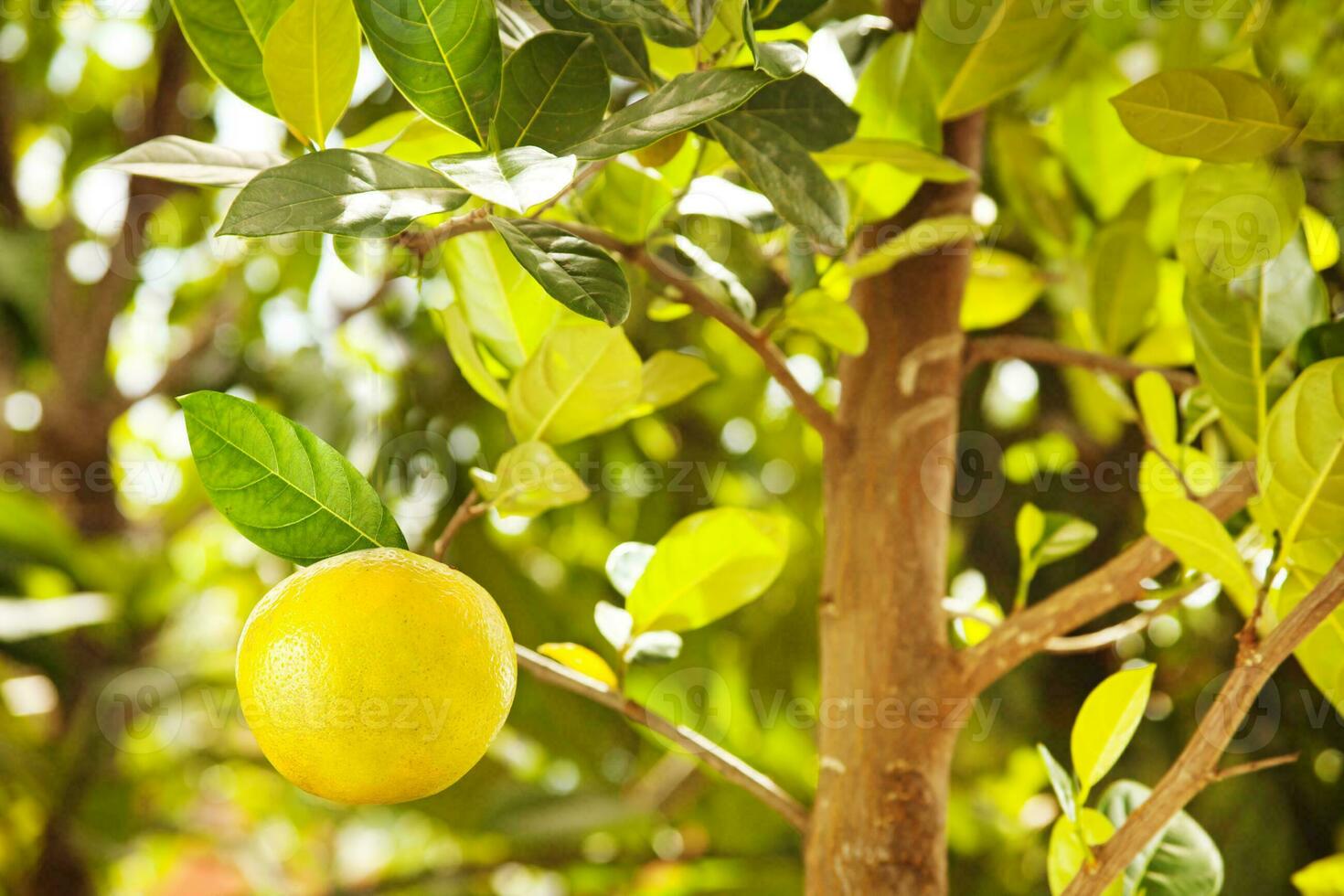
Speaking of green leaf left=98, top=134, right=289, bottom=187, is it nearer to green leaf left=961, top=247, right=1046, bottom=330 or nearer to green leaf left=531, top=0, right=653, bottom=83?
green leaf left=531, top=0, right=653, bottom=83

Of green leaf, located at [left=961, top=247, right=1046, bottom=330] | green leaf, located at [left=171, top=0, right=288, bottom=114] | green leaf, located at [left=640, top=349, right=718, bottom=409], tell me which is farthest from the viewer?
green leaf, located at [left=961, top=247, right=1046, bottom=330]

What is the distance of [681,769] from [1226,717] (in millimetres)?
945

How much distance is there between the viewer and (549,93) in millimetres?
283

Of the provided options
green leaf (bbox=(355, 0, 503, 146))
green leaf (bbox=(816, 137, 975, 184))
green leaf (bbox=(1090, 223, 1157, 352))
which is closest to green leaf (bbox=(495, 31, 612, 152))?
green leaf (bbox=(355, 0, 503, 146))

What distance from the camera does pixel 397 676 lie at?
9.8 inches

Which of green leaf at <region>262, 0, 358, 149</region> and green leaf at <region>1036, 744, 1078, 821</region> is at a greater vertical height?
green leaf at <region>262, 0, 358, 149</region>

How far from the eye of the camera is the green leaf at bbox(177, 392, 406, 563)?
0.27m

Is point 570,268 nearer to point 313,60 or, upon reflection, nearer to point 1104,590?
point 313,60

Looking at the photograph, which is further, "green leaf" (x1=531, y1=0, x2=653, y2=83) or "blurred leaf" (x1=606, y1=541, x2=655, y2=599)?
"blurred leaf" (x1=606, y1=541, x2=655, y2=599)

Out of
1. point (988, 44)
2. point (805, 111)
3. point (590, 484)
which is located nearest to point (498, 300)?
point (805, 111)

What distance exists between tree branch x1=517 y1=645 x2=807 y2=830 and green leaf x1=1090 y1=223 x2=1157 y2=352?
28 centimetres

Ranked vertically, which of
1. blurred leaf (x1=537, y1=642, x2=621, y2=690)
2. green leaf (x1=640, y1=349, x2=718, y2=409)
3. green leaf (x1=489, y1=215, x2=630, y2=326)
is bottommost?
blurred leaf (x1=537, y1=642, x2=621, y2=690)

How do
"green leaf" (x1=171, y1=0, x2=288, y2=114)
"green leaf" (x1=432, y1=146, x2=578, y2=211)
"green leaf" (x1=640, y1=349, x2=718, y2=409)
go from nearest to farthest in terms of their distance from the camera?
"green leaf" (x1=432, y1=146, x2=578, y2=211)
"green leaf" (x1=171, y1=0, x2=288, y2=114)
"green leaf" (x1=640, y1=349, x2=718, y2=409)

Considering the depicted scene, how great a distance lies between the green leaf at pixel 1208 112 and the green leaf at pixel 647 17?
5.8 inches
